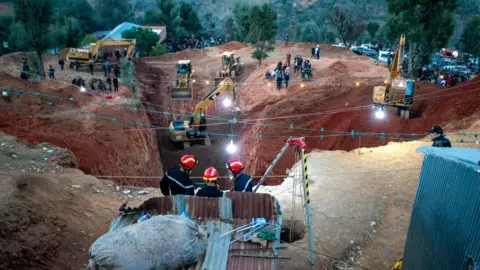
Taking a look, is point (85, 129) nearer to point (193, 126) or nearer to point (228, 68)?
point (193, 126)

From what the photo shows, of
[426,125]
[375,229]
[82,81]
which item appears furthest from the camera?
[82,81]

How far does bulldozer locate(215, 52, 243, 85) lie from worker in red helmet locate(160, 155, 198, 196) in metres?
27.0

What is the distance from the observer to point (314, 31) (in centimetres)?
6247

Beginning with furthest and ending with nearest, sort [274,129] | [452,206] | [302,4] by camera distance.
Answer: [302,4], [274,129], [452,206]

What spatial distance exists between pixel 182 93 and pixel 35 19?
12837 mm

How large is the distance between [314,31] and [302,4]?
2849cm

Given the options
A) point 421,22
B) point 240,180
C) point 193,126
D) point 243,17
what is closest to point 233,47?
point 243,17

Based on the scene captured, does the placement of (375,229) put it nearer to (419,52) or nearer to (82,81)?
(82,81)

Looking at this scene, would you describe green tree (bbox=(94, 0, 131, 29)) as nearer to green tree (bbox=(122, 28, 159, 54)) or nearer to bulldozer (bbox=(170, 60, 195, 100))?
green tree (bbox=(122, 28, 159, 54))

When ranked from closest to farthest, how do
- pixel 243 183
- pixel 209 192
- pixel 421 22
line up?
1. pixel 209 192
2. pixel 243 183
3. pixel 421 22

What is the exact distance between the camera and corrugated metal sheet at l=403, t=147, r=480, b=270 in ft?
18.3

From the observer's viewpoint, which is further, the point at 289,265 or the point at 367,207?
the point at 367,207

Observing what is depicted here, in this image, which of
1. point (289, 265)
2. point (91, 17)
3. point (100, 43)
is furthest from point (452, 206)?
point (91, 17)

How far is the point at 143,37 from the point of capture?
49.8 metres
